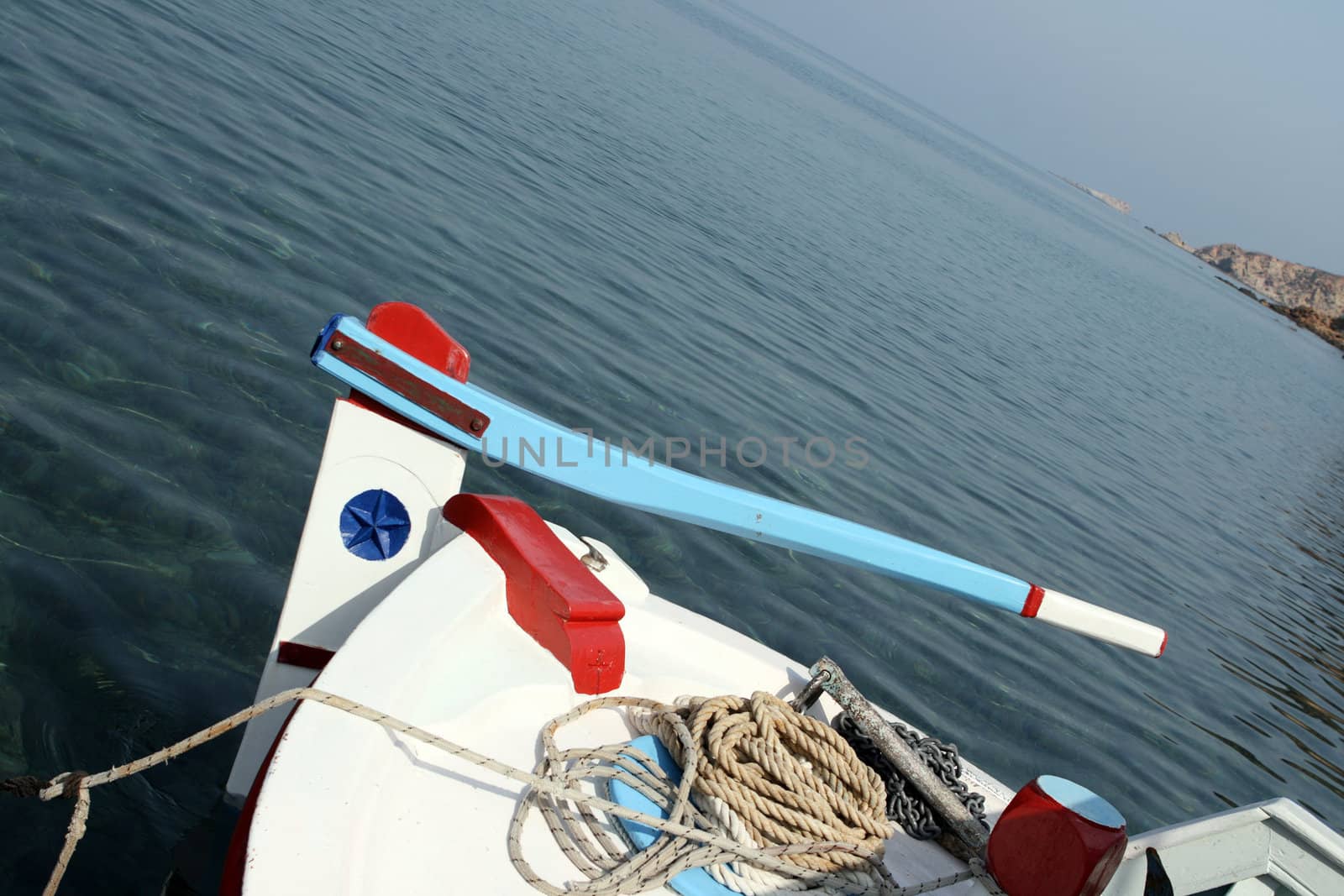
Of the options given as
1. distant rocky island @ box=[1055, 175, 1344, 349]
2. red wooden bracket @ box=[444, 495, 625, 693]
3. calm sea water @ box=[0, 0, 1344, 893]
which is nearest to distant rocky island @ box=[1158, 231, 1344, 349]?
distant rocky island @ box=[1055, 175, 1344, 349]

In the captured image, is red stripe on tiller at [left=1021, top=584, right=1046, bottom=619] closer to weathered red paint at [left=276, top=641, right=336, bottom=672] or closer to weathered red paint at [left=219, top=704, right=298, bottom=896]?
weathered red paint at [left=276, top=641, right=336, bottom=672]

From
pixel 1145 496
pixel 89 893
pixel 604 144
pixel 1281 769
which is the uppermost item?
pixel 604 144

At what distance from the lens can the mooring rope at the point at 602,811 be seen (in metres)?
2.03

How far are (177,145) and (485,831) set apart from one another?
697cm

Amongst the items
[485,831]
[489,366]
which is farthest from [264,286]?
[485,831]

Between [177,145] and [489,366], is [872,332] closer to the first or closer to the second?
[489,366]

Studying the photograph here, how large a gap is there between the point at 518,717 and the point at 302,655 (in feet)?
1.92

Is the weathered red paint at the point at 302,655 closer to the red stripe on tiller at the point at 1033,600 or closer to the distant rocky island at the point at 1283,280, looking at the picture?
the red stripe on tiller at the point at 1033,600

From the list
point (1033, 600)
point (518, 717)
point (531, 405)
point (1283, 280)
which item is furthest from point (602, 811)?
point (1283, 280)

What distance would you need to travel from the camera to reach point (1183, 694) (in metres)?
7.28

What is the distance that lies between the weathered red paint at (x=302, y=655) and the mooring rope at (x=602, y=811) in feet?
0.71

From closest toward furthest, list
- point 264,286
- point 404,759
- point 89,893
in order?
1. point 404,759
2. point 89,893
3. point 264,286

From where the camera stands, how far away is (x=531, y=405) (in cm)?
663

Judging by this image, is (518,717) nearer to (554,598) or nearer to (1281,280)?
(554,598)
